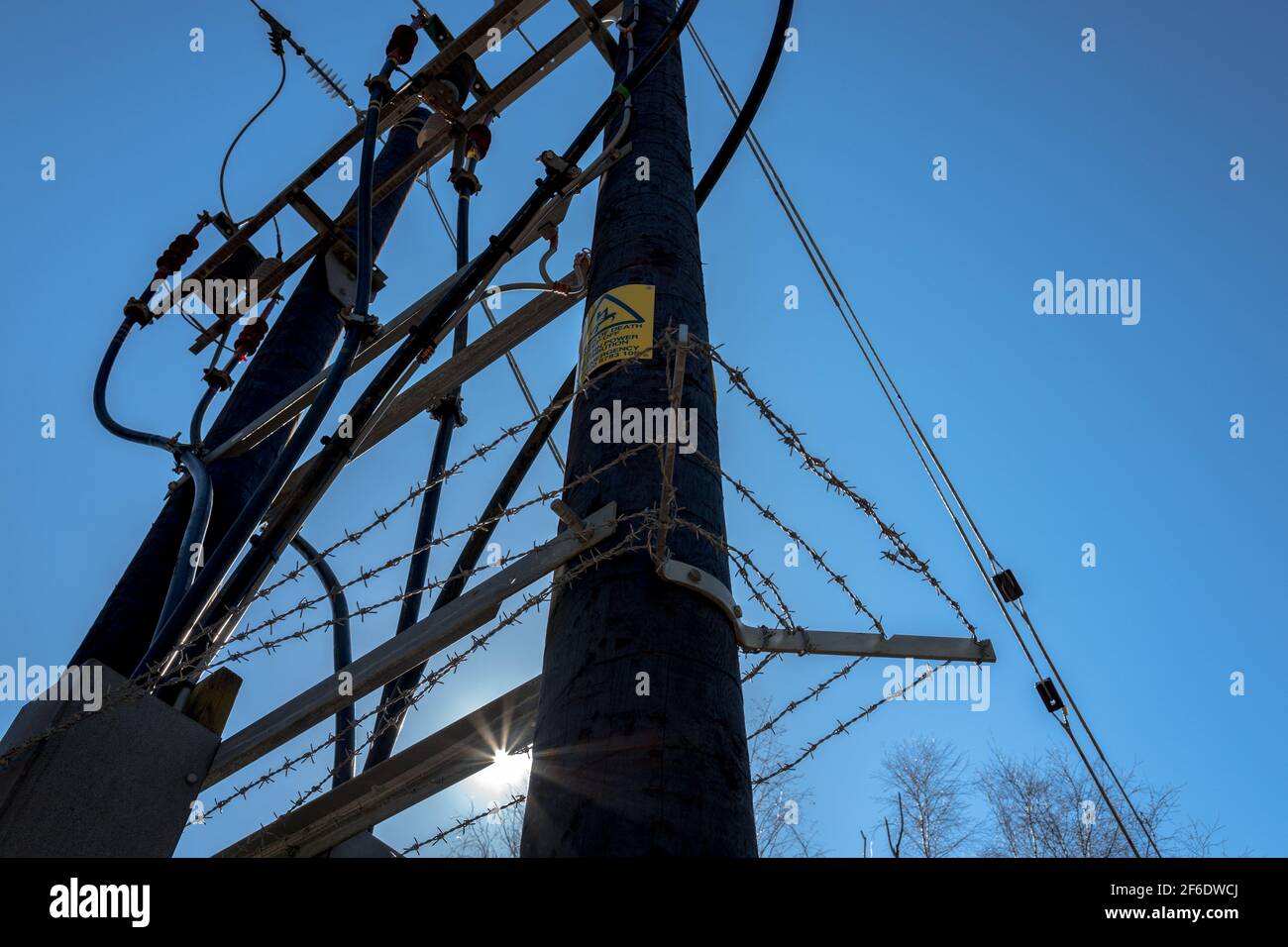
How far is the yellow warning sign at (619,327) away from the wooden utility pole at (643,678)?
0.02m

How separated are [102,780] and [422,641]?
1.20 metres

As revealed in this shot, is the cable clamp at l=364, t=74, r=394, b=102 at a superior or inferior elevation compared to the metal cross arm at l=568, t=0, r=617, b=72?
inferior

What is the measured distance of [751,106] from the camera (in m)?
6.03

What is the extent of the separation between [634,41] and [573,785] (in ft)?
15.5

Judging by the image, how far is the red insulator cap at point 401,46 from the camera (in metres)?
6.26

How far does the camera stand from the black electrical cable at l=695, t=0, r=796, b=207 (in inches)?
227

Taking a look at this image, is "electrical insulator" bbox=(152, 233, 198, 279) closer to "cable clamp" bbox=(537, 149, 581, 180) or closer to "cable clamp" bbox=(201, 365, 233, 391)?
"cable clamp" bbox=(201, 365, 233, 391)

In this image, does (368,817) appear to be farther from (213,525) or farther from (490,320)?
(490,320)

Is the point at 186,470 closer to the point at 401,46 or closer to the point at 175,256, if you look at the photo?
the point at 175,256

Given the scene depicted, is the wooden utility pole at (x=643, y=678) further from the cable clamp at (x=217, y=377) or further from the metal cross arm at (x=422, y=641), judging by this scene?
the cable clamp at (x=217, y=377)

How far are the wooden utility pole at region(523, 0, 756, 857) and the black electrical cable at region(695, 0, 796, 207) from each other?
9.73 feet

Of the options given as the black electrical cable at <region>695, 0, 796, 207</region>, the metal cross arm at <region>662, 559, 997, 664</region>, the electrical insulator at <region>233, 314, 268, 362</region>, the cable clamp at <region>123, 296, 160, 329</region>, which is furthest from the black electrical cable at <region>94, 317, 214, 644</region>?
the black electrical cable at <region>695, 0, 796, 207</region>

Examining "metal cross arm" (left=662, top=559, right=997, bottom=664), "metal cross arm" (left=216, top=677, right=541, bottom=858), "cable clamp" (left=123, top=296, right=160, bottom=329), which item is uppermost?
"cable clamp" (left=123, top=296, right=160, bottom=329)
